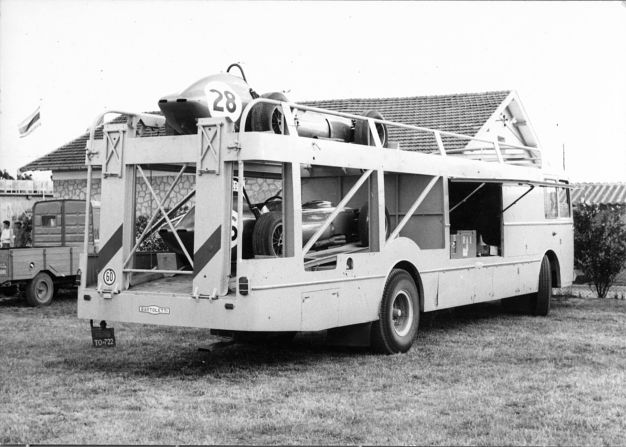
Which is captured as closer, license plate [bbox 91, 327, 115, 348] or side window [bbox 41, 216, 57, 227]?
license plate [bbox 91, 327, 115, 348]

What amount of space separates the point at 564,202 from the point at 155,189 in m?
9.62

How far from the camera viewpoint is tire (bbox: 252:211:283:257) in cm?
841

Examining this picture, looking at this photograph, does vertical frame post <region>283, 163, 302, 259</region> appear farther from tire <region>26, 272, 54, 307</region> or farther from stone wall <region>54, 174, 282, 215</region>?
tire <region>26, 272, 54, 307</region>

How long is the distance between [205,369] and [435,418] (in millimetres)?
2905

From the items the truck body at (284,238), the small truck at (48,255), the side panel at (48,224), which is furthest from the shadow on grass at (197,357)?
the side panel at (48,224)

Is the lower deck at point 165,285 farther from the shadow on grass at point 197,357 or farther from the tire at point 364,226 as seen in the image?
the tire at point 364,226

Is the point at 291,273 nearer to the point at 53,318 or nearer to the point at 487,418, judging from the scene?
the point at 487,418

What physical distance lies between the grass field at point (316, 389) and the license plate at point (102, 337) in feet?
0.83

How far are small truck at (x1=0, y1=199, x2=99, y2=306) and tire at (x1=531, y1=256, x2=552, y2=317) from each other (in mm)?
6890

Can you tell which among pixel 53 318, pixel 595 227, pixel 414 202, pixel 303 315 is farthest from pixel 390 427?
pixel 595 227

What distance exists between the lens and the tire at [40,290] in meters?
14.7

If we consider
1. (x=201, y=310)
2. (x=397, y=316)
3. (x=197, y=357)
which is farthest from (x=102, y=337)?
(x=397, y=316)

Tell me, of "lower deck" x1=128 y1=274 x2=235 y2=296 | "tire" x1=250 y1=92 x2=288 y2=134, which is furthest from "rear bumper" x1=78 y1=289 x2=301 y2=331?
"tire" x1=250 y1=92 x2=288 y2=134

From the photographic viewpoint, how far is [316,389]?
7.43 m
